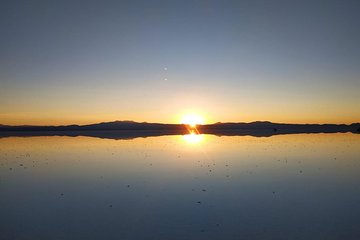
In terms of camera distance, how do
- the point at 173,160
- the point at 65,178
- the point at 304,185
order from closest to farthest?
the point at 304,185
the point at 65,178
the point at 173,160

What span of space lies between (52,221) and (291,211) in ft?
29.7

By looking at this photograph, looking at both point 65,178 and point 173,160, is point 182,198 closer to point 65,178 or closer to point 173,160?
point 65,178

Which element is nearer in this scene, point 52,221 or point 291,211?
point 52,221

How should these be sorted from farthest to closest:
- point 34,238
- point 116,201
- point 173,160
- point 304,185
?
point 173,160, point 304,185, point 116,201, point 34,238

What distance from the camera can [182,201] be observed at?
48.7 feet

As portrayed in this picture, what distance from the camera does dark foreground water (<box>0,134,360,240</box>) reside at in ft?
36.0

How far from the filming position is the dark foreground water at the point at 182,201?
10977 millimetres

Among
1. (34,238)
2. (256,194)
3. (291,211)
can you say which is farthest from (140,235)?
(256,194)

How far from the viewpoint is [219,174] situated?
21.5m

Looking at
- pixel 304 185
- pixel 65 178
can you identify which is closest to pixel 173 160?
pixel 65 178

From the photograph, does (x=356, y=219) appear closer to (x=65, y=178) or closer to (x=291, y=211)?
(x=291, y=211)

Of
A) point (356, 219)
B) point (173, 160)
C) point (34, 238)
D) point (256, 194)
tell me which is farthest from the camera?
point (173, 160)

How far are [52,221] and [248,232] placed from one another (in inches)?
275

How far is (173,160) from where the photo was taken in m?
28.9
